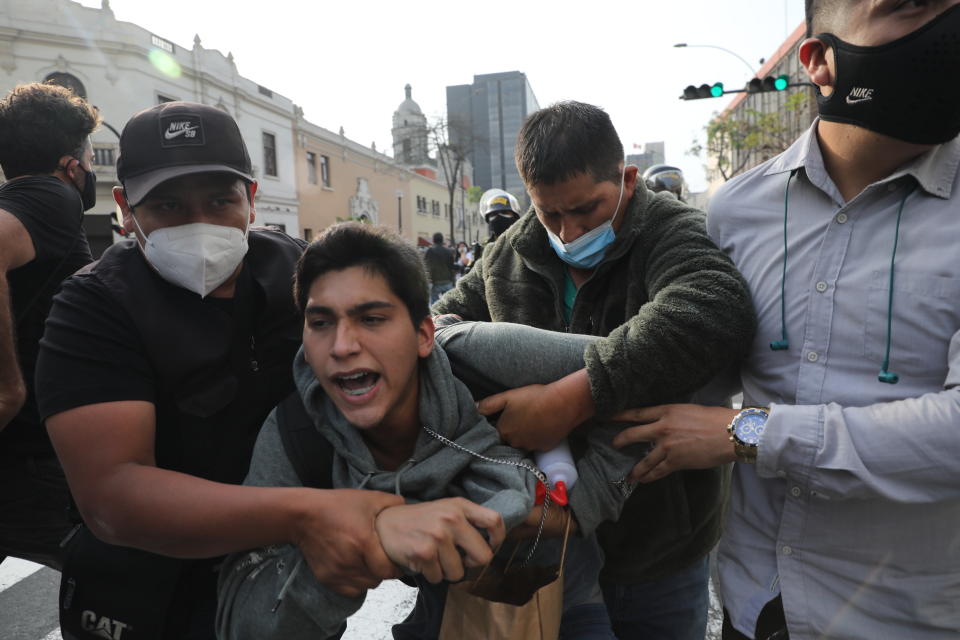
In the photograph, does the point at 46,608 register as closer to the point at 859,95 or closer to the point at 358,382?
the point at 358,382

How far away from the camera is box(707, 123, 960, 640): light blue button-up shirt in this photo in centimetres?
132

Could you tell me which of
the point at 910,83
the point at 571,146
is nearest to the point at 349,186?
the point at 571,146

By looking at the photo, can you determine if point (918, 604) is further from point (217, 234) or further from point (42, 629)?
point (42, 629)

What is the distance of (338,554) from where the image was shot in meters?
1.30

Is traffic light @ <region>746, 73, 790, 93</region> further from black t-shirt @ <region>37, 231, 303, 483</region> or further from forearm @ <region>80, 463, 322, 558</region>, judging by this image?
forearm @ <region>80, 463, 322, 558</region>

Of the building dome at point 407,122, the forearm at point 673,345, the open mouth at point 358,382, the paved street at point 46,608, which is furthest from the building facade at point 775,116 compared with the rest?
the building dome at point 407,122

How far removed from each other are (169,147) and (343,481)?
3.39ft

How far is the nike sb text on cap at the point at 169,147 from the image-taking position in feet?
5.59

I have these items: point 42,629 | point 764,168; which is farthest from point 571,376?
point 42,629

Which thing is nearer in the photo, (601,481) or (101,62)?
(601,481)

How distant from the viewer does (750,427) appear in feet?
4.83

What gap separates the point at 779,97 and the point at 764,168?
175ft

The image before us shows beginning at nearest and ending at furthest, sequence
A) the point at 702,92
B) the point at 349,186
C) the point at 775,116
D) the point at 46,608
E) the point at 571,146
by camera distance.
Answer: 1. the point at 571,146
2. the point at 46,608
3. the point at 702,92
4. the point at 775,116
5. the point at 349,186

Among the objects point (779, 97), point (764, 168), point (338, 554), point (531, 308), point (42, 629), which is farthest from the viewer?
point (779, 97)
